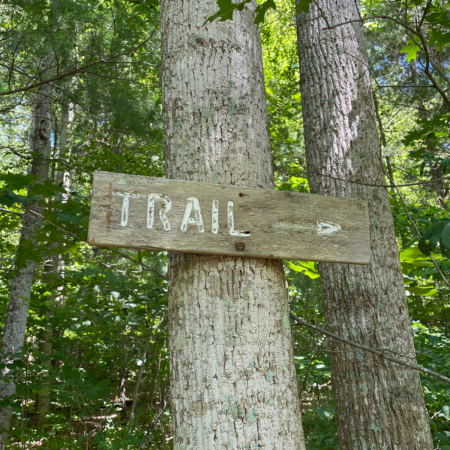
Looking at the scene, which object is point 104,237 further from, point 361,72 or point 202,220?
point 361,72

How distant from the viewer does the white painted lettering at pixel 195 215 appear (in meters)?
1.12

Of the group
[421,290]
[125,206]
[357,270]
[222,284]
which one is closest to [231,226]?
[222,284]

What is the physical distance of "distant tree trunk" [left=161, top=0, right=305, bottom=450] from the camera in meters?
1.04

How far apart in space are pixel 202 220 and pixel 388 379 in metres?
1.39

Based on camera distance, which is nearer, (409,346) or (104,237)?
(104,237)

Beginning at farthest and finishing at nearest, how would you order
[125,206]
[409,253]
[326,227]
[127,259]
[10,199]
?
[127,259] < [409,253] < [10,199] < [326,227] < [125,206]

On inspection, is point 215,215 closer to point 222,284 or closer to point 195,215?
point 195,215

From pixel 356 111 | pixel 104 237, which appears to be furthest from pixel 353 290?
pixel 104 237

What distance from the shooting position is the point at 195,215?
3.72 ft

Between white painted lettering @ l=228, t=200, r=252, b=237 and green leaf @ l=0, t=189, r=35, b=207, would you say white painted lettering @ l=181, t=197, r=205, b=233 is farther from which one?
green leaf @ l=0, t=189, r=35, b=207

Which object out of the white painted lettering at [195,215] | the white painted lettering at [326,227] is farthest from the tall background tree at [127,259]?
the white painted lettering at [195,215]

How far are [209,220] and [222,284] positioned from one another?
0.58 ft

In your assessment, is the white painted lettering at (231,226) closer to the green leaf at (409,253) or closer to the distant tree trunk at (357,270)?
the distant tree trunk at (357,270)

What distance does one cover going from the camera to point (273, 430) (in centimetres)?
104
